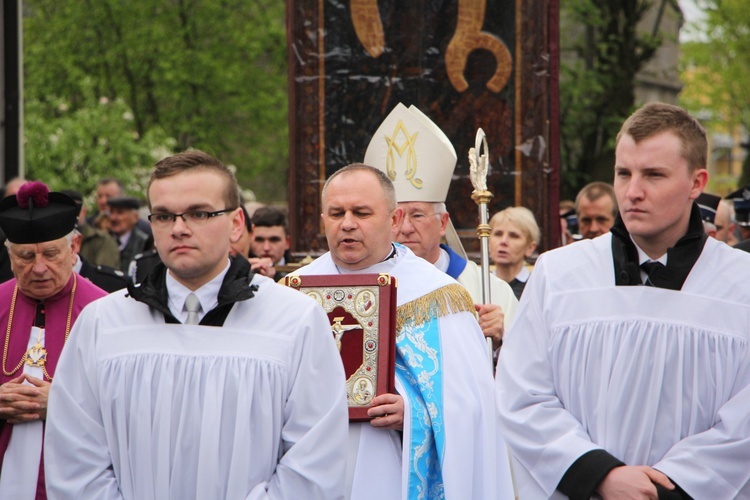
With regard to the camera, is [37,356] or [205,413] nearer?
[205,413]

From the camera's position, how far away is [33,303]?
5879mm

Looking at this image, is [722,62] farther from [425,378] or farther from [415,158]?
[425,378]

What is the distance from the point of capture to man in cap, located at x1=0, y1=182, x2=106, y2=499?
5523 mm

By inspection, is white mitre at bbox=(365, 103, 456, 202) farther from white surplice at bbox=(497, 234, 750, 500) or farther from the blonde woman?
white surplice at bbox=(497, 234, 750, 500)

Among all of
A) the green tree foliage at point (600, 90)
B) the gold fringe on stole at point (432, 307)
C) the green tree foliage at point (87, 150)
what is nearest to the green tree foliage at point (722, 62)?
the green tree foliage at point (600, 90)

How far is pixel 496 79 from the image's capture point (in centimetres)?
1041

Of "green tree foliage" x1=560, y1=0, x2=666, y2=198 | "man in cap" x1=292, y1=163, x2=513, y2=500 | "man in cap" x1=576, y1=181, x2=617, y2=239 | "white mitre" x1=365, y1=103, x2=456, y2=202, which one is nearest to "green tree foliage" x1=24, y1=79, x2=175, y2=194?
"green tree foliage" x1=560, y1=0, x2=666, y2=198

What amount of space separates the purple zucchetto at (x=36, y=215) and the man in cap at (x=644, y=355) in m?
2.50

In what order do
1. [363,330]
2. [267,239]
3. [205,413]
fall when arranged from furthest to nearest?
[267,239]
[363,330]
[205,413]

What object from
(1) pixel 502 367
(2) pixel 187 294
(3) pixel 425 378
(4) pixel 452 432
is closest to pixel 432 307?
(3) pixel 425 378

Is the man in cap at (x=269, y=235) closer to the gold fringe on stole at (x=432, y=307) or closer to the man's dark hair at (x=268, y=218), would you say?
the man's dark hair at (x=268, y=218)

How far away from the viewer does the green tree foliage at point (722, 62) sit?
28641mm

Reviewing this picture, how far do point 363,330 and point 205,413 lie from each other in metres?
1.29

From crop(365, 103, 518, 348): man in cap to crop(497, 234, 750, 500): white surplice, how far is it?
2068 mm
